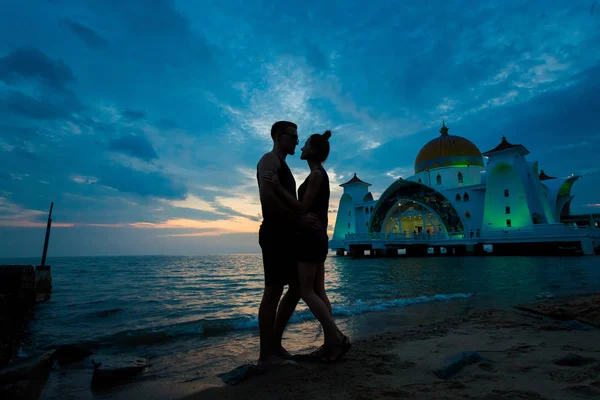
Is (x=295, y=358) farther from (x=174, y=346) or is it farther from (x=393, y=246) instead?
(x=393, y=246)

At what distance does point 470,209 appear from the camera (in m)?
37.2

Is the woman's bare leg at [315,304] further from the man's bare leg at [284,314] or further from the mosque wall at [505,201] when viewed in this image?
the mosque wall at [505,201]

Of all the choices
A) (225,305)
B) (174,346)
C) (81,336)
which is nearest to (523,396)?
(174,346)

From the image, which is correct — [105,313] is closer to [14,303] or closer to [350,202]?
[14,303]

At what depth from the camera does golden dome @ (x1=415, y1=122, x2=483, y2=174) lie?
41969mm

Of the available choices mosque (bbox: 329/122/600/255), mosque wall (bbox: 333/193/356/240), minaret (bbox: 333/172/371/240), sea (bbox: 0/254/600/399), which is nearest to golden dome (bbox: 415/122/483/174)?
mosque (bbox: 329/122/600/255)

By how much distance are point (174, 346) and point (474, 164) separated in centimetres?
4597

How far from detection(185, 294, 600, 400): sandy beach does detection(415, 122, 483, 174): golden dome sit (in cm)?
4251

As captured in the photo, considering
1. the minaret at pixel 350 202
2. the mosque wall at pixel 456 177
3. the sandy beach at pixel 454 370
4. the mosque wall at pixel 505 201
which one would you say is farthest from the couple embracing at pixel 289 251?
the minaret at pixel 350 202

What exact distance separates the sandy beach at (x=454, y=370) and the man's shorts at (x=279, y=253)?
0.73 metres

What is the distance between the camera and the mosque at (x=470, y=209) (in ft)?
98.7

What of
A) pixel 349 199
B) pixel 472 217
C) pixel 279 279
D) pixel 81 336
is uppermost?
pixel 349 199

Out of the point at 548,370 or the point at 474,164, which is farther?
the point at 474,164

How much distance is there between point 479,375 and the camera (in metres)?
2.15
